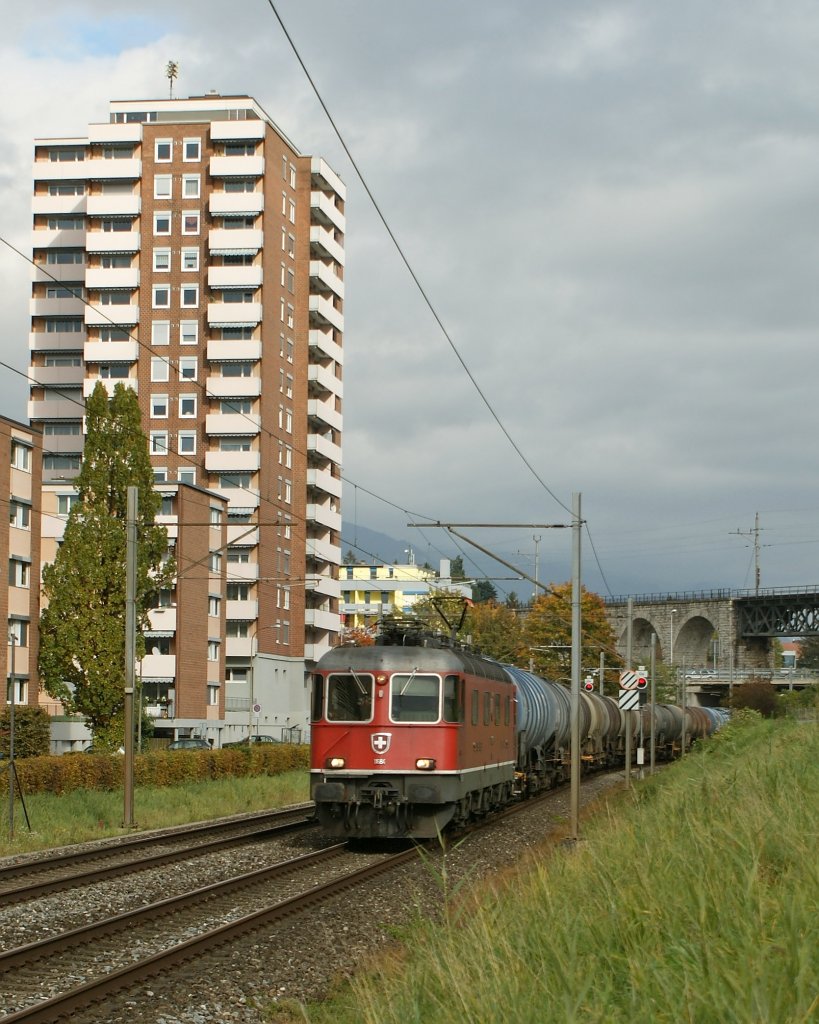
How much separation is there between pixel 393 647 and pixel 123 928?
951 centimetres

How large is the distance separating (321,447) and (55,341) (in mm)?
19488

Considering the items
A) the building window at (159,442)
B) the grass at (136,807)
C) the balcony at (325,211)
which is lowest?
the grass at (136,807)

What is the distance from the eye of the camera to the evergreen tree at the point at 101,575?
5019 cm

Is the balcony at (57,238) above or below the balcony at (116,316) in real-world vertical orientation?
above

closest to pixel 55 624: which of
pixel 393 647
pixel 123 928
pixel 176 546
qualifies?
pixel 176 546

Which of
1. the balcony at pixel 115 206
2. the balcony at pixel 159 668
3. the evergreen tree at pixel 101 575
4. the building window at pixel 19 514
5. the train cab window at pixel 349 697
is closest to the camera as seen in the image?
the train cab window at pixel 349 697

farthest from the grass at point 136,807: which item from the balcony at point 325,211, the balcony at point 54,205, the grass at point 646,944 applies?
the balcony at point 54,205

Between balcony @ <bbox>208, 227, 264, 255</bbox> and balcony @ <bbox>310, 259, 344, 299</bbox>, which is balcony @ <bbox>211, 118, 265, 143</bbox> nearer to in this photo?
balcony @ <bbox>208, 227, 264, 255</bbox>

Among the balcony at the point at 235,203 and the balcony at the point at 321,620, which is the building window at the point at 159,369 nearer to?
the balcony at the point at 235,203

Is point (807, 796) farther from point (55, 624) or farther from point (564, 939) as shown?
point (55, 624)

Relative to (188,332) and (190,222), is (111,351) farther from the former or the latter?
(190,222)

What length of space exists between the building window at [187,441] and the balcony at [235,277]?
29.9ft

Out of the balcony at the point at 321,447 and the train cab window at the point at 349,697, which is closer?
the train cab window at the point at 349,697

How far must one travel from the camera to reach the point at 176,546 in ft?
234
